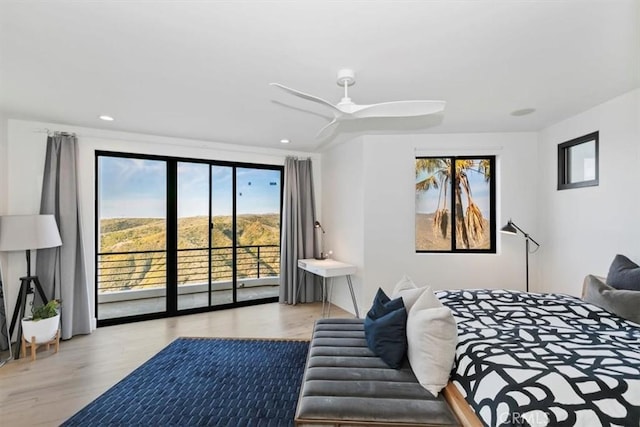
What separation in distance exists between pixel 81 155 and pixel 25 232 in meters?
1.14

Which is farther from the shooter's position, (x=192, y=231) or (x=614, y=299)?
(x=192, y=231)

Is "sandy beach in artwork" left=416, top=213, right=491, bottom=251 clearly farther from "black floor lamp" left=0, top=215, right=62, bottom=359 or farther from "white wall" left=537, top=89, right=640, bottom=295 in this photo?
"black floor lamp" left=0, top=215, right=62, bottom=359

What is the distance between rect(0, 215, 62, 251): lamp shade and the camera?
Answer: 297 centimetres

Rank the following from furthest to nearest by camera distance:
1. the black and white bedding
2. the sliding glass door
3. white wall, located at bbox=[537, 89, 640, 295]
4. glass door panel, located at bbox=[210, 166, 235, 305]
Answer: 1. glass door panel, located at bbox=[210, 166, 235, 305]
2. the sliding glass door
3. white wall, located at bbox=[537, 89, 640, 295]
4. the black and white bedding

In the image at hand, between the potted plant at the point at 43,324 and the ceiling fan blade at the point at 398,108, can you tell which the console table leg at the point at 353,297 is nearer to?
the ceiling fan blade at the point at 398,108

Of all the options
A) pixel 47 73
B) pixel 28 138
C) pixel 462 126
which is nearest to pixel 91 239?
pixel 28 138

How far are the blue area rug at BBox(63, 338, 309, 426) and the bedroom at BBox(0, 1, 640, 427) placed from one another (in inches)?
69.3

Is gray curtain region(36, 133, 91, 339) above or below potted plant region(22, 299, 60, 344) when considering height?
above

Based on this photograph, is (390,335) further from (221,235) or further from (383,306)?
(221,235)

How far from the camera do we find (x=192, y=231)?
14.6ft

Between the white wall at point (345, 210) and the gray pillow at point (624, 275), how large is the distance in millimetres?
2480

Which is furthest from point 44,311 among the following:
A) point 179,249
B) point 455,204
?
point 455,204

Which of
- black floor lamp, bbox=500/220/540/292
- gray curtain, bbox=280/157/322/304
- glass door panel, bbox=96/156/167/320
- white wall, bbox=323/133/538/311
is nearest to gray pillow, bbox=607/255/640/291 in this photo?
black floor lamp, bbox=500/220/540/292

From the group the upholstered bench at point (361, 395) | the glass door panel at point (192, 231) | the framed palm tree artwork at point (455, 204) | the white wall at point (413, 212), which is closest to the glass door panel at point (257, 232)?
the glass door panel at point (192, 231)
